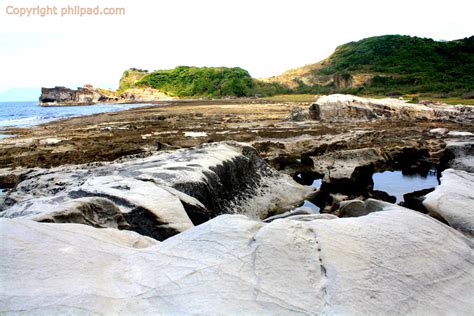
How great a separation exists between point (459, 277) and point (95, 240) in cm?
328

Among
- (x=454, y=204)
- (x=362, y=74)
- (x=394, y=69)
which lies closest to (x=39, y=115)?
(x=454, y=204)

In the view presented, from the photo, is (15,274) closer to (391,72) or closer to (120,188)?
(120,188)

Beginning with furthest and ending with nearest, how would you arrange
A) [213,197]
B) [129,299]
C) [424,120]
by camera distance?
[424,120] < [213,197] < [129,299]

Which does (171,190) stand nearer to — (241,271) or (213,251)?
(213,251)

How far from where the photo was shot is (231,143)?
1029cm

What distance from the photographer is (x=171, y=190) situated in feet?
20.2

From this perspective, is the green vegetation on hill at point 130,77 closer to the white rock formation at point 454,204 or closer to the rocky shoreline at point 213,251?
the rocky shoreline at point 213,251

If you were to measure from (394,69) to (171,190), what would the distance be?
242ft

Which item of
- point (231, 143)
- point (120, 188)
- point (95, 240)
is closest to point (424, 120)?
point (231, 143)

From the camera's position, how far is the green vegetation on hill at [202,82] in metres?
90.6

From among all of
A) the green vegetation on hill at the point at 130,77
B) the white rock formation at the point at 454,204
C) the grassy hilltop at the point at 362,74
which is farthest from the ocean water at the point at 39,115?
the green vegetation on hill at the point at 130,77

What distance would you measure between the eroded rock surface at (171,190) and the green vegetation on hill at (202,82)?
7772 centimetres

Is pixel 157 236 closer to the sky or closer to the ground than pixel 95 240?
closer to the ground

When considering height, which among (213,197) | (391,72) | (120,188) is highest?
(391,72)
